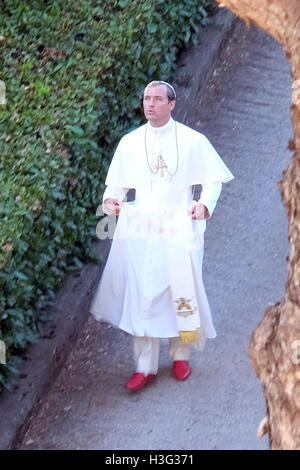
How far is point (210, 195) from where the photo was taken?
8.48 metres

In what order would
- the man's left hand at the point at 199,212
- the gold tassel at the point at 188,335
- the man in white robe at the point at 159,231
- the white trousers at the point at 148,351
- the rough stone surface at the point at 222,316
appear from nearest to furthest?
the man's left hand at the point at 199,212 → the rough stone surface at the point at 222,316 → the man in white robe at the point at 159,231 → the gold tassel at the point at 188,335 → the white trousers at the point at 148,351

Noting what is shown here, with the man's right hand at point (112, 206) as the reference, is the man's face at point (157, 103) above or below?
above

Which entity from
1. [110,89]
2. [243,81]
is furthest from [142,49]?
[243,81]

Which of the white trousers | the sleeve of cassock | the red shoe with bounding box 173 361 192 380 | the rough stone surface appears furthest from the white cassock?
the rough stone surface

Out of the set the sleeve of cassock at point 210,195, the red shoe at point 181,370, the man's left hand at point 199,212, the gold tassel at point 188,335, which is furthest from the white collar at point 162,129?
the red shoe at point 181,370

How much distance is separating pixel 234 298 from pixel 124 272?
129cm

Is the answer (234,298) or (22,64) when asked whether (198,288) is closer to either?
(234,298)

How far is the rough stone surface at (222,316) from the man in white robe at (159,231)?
32 cm

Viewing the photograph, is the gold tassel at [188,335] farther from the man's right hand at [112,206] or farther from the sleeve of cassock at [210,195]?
the man's right hand at [112,206]

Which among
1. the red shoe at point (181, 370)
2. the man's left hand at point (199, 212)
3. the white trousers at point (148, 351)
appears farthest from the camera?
the red shoe at point (181, 370)

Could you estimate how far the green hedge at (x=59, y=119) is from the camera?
8547 mm

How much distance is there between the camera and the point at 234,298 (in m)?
9.77

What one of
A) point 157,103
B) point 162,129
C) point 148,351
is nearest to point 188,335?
point 148,351

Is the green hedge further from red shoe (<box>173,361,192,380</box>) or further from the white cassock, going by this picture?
red shoe (<box>173,361,192,380</box>)
